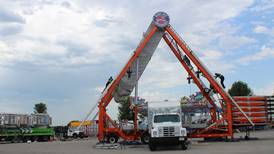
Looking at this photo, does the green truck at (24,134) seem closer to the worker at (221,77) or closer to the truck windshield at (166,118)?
the worker at (221,77)

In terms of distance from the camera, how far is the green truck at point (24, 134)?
1865 inches

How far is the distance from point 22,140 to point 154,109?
942 inches

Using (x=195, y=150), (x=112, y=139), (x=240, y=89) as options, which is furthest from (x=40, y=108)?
(x=195, y=150)

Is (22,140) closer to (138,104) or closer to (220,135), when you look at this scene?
(138,104)


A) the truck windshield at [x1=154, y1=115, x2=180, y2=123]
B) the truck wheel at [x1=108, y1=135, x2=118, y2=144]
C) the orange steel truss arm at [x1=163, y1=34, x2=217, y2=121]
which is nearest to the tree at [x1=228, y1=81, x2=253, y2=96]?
the orange steel truss arm at [x1=163, y1=34, x2=217, y2=121]

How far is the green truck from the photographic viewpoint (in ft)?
155

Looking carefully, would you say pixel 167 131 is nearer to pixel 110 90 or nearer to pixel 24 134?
pixel 110 90

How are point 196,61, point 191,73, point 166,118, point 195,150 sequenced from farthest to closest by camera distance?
point 191,73 → point 196,61 → point 166,118 → point 195,150

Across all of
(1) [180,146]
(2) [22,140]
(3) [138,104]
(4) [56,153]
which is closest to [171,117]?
(1) [180,146]

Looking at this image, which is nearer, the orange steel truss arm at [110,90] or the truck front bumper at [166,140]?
the truck front bumper at [166,140]

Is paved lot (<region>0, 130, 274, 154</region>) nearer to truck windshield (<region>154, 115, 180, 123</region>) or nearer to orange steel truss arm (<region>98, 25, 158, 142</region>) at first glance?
truck windshield (<region>154, 115, 180, 123</region>)

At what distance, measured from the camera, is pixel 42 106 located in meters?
104

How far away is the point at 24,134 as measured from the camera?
48.2m

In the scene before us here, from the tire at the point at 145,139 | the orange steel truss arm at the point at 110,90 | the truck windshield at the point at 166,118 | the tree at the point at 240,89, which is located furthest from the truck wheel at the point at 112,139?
the tree at the point at 240,89
